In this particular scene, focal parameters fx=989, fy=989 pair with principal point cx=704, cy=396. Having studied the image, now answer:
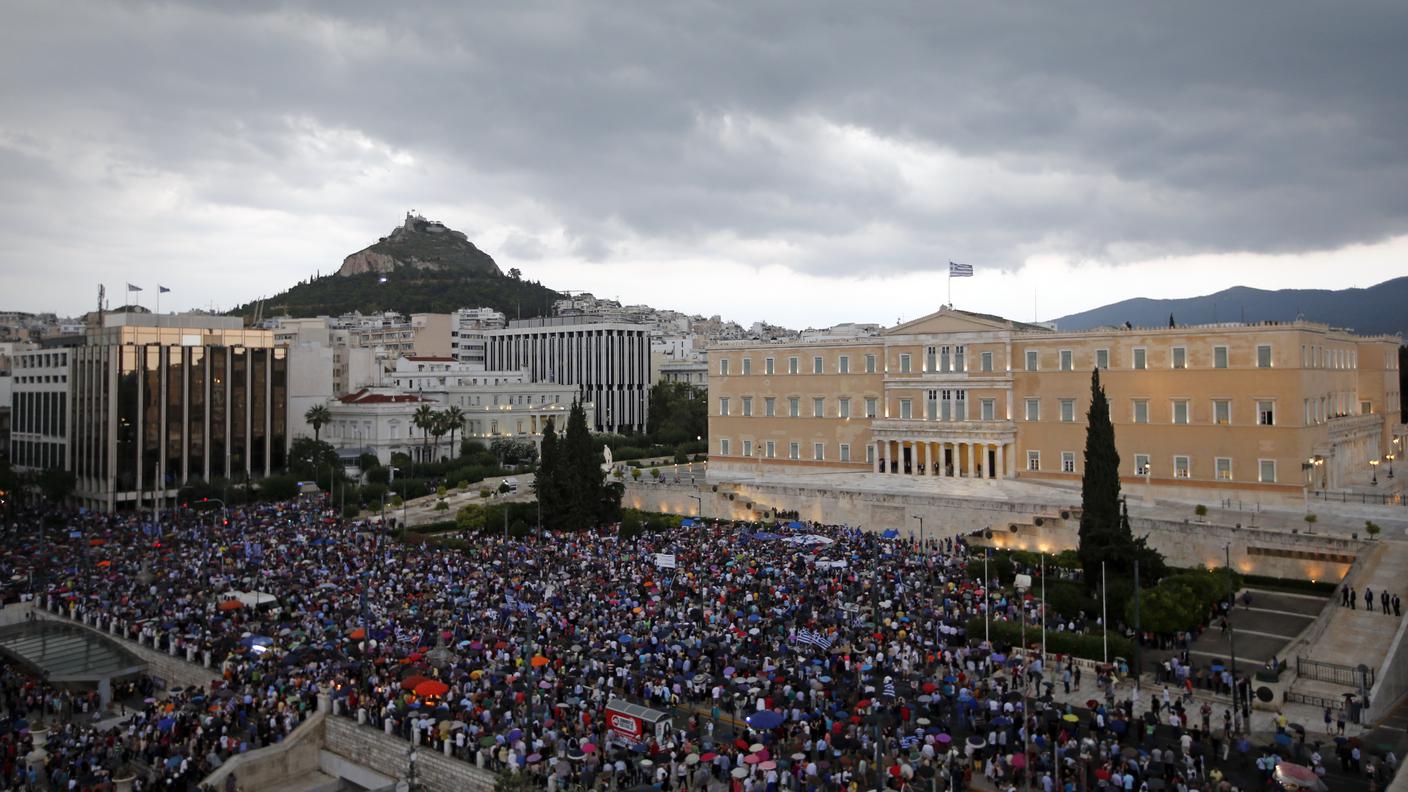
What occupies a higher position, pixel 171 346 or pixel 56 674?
pixel 171 346

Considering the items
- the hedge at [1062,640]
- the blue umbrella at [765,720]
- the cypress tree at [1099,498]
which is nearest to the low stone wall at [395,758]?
the blue umbrella at [765,720]

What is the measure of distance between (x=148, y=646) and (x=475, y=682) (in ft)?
48.1

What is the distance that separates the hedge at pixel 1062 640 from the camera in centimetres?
2875

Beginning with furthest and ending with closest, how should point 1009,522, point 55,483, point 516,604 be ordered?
point 55,483, point 1009,522, point 516,604

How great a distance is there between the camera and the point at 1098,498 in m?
35.5

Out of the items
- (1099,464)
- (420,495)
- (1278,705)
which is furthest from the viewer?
(420,495)

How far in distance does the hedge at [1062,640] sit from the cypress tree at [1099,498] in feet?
14.1

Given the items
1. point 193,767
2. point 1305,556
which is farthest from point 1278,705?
point 193,767

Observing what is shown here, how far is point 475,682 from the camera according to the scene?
26641 millimetres

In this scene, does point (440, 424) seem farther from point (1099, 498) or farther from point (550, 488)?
point (1099, 498)

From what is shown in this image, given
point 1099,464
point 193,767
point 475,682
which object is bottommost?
point 193,767

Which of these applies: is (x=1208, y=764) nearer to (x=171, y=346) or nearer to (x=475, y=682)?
(x=475, y=682)

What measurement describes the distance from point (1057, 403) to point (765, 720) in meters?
36.5

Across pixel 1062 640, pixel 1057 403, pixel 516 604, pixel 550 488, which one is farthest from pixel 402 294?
pixel 1062 640
